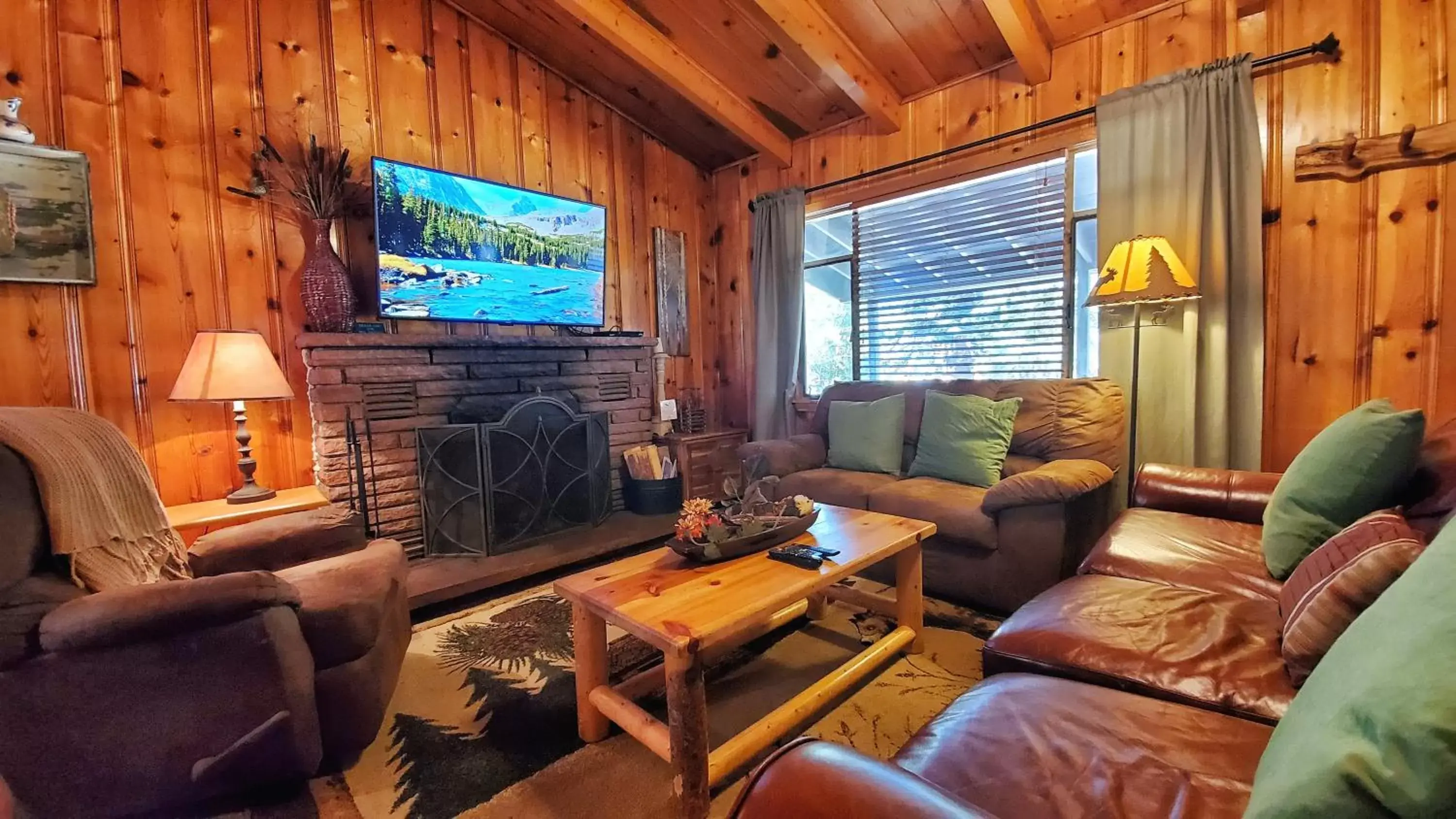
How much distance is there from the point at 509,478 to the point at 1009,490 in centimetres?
235

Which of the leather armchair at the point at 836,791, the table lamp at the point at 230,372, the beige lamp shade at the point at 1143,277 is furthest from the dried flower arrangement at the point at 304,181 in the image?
the beige lamp shade at the point at 1143,277

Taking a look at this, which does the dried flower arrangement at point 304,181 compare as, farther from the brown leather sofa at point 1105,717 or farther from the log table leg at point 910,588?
the brown leather sofa at point 1105,717

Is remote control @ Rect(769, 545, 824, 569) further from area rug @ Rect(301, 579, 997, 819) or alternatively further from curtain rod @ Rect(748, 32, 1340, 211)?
curtain rod @ Rect(748, 32, 1340, 211)

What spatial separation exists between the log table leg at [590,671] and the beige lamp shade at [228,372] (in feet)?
5.42

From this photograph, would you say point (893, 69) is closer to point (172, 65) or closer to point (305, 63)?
point (305, 63)

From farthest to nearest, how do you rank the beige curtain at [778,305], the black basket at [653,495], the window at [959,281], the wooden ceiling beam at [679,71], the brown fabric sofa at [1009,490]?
the beige curtain at [778,305], the black basket at [653,495], the window at [959,281], the wooden ceiling beam at [679,71], the brown fabric sofa at [1009,490]

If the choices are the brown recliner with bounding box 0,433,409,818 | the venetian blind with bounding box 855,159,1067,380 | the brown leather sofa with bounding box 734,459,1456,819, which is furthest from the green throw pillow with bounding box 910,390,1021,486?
the brown recliner with bounding box 0,433,409,818

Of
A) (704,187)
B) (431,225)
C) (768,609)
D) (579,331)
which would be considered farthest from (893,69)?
(768,609)

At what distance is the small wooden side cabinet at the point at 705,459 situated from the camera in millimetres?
3838

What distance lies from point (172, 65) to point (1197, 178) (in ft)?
14.6

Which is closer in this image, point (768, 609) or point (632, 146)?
point (768, 609)

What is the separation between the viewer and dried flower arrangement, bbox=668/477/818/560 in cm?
175

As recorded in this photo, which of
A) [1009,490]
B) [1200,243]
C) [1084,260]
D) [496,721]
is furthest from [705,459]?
[1200,243]

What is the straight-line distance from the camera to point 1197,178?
2627 millimetres
